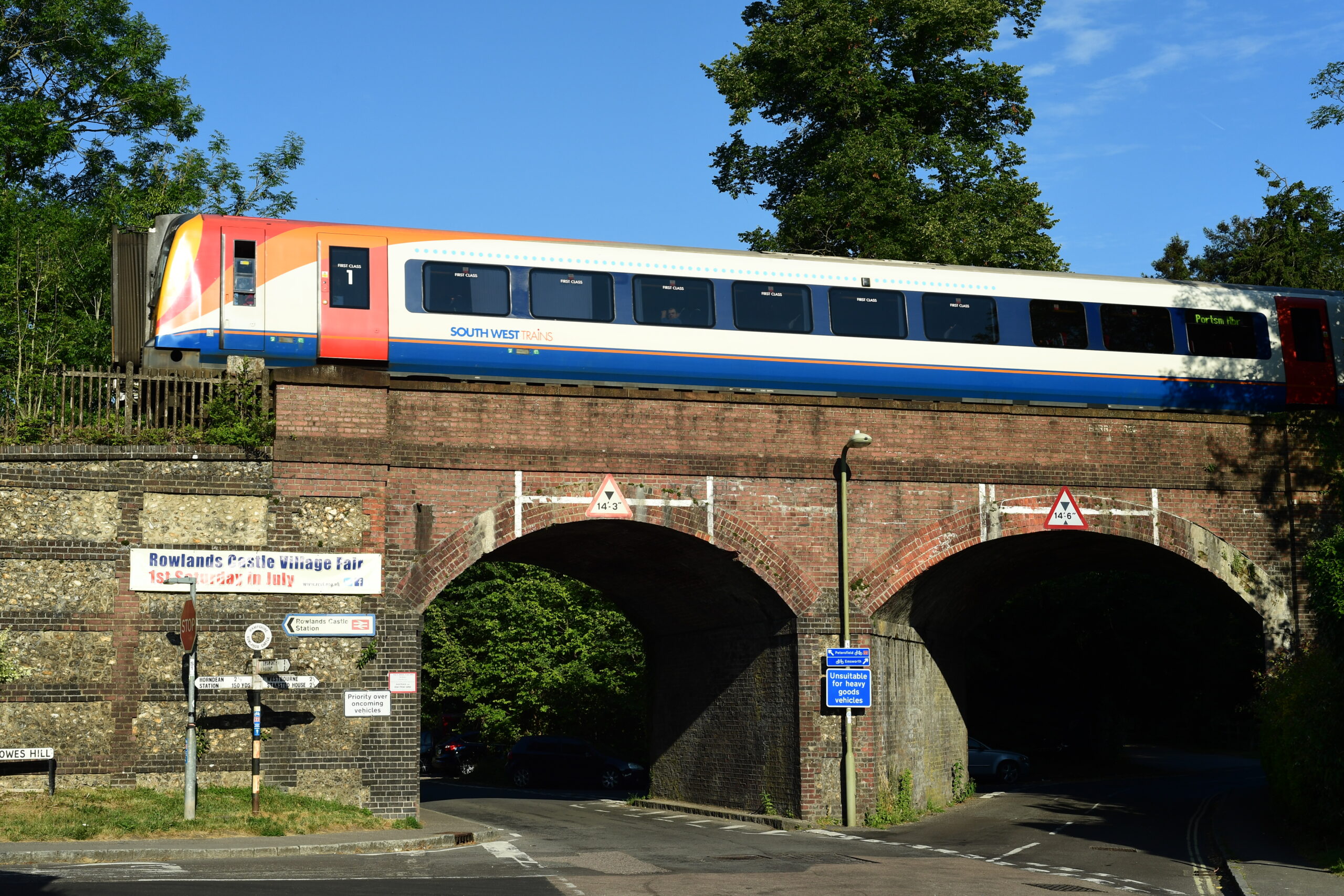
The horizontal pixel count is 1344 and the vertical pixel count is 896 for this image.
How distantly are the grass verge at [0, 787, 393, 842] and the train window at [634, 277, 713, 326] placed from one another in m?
9.50

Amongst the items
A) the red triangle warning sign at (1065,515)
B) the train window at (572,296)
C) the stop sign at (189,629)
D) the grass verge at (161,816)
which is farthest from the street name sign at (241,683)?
the red triangle warning sign at (1065,515)

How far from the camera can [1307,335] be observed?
90.0 feet

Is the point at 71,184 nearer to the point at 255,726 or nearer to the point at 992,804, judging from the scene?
the point at 255,726

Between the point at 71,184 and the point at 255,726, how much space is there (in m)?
30.3

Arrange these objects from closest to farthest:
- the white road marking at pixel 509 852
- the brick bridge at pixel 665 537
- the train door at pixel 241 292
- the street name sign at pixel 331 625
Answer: the white road marking at pixel 509 852 < the brick bridge at pixel 665 537 < the street name sign at pixel 331 625 < the train door at pixel 241 292

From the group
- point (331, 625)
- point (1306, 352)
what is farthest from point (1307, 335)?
point (331, 625)

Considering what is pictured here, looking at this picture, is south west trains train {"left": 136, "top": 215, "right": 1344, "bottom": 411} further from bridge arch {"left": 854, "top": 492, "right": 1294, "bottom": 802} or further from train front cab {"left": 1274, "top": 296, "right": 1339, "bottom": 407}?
bridge arch {"left": 854, "top": 492, "right": 1294, "bottom": 802}

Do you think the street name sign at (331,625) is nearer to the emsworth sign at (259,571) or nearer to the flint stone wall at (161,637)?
the flint stone wall at (161,637)

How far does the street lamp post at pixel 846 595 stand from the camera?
2189cm

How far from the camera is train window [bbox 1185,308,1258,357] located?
26659 mm

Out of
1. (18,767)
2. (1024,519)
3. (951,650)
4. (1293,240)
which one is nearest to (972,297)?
(1024,519)

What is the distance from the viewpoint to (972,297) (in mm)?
25359

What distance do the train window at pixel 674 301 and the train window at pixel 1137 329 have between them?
814 centimetres

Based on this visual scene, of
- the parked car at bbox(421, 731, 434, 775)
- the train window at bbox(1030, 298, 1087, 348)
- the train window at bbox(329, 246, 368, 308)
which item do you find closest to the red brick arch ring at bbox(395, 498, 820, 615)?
the train window at bbox(329, 246, 368, 308)
